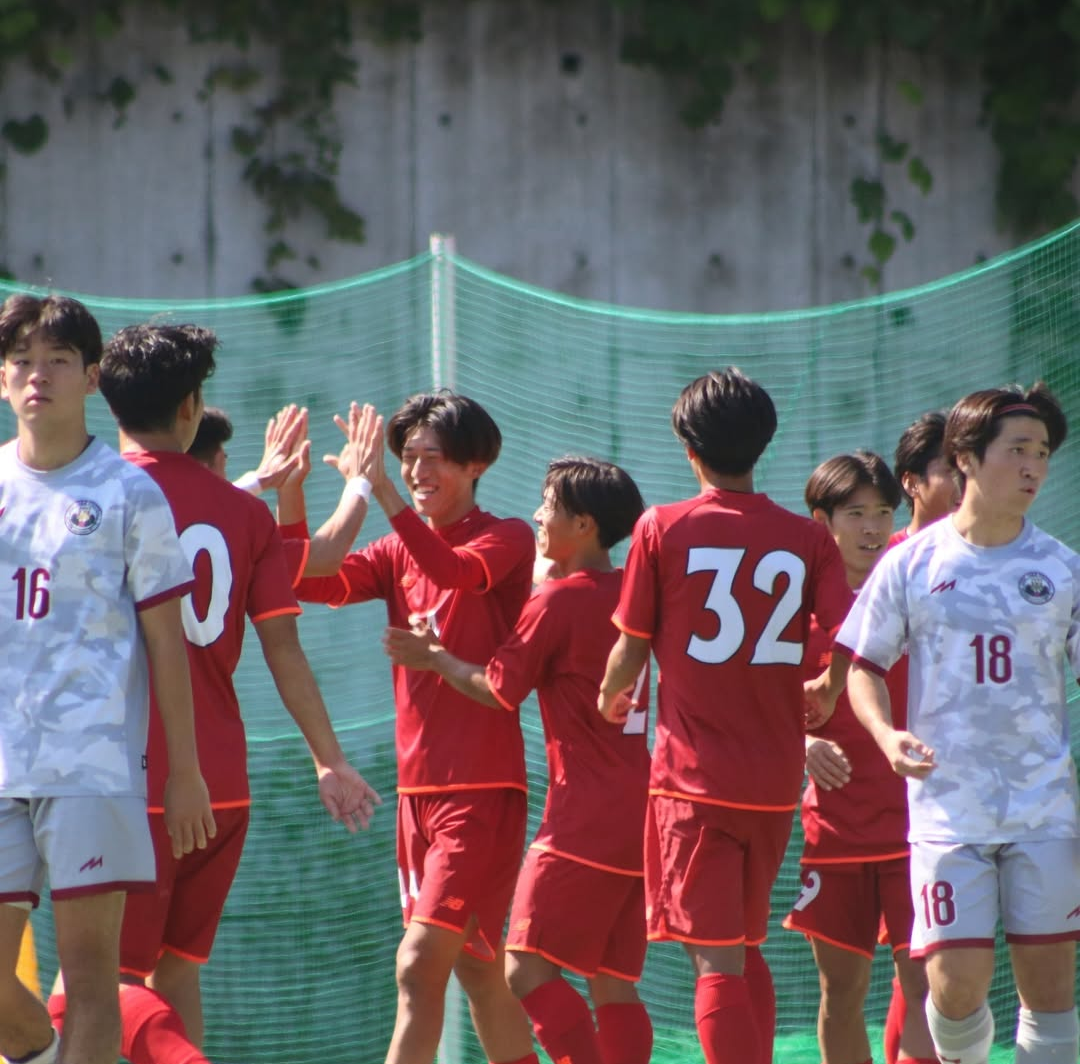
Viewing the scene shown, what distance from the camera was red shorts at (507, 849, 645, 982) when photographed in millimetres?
4164

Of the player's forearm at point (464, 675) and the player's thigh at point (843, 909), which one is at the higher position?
the player's forearm at point (464, 675)

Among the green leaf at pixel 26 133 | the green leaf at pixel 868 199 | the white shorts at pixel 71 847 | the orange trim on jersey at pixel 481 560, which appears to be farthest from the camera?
the green leaf at pixel 868 199

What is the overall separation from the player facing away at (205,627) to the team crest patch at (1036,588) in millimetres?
1409

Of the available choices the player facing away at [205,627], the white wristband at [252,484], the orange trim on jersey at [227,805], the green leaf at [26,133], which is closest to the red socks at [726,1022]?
the player facing away at [205,627]

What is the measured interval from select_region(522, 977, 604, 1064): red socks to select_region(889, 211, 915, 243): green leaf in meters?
3.54

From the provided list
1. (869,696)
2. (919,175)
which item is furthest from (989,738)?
(919,175)

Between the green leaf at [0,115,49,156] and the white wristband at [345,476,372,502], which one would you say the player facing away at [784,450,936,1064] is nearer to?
the white wristband at [345,476,372,502]

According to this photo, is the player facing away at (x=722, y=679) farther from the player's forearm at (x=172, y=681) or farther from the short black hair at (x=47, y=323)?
the short black hair at (x=47, y=323)

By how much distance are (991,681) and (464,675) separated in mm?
1200

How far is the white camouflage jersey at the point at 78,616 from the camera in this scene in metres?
3.29

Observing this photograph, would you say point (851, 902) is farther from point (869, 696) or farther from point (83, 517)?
point (83, 517)

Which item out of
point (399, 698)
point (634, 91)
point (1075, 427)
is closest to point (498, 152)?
point (634, 91)

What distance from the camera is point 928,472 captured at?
4.65 m

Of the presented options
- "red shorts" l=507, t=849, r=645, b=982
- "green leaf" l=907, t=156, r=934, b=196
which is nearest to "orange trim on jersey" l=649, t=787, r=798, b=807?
"red shorts" l=507, t=849, r=645, b=982
